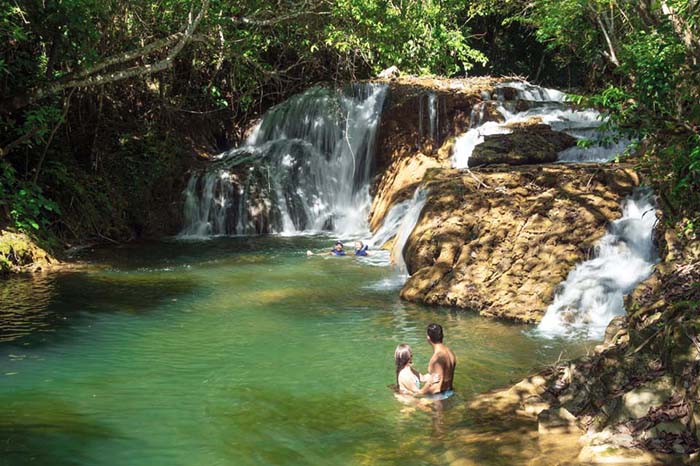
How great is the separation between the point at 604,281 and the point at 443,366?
4291mm

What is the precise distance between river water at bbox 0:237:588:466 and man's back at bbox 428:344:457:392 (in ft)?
0.94

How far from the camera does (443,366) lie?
7312 mm

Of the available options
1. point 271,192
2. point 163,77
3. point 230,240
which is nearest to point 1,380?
point 230,240

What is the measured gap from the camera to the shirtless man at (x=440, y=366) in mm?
7285

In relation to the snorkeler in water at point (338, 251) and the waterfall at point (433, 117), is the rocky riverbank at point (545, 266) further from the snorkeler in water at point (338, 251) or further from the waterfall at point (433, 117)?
the snorkeler in water at point (338, 251)

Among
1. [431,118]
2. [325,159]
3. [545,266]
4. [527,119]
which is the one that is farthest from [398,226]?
[545,266]

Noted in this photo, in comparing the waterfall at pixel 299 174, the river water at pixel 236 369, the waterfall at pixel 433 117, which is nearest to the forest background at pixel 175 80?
the waterfall at pixel 299 174

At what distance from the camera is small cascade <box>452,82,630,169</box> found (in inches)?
666

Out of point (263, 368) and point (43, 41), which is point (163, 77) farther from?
point (263, 368)

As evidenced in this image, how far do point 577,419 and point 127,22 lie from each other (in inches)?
582

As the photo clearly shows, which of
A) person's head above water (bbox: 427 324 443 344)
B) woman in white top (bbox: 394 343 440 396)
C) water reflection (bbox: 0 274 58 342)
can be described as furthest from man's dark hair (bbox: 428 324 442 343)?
water reflection (bbox: 0 274 58 342)

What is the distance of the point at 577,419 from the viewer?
19.5 ft

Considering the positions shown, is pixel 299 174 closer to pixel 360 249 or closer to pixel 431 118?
pixel 431 118

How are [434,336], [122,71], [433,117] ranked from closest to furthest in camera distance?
1. [434,336]
2. [122,71]
3. [433,117]
